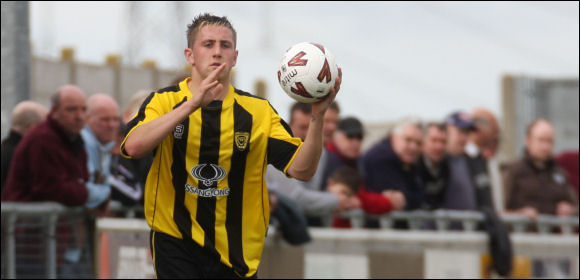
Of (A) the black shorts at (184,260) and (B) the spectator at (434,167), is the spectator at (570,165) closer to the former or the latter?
(B) the spectator at (434,167)

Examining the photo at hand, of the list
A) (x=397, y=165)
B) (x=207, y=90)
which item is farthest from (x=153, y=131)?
(x=397, y=165)

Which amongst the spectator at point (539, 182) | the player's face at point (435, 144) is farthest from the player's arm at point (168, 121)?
the spectator at point (539, 182)

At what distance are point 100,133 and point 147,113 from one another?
Answer: 11.7 ft

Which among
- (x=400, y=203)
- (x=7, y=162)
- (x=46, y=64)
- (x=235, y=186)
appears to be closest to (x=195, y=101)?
(x=235, y=186)

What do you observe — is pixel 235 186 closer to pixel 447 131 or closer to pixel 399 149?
pixel 399 149

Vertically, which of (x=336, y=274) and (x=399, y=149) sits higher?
(x=399, y=149)

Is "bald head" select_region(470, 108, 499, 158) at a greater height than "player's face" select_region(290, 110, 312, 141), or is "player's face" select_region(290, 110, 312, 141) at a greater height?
"player's face" select_region(290, 110, 312, 141)

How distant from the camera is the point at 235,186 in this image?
Answer: 17.9 ft

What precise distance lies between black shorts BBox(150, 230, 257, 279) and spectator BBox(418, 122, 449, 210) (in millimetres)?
4353

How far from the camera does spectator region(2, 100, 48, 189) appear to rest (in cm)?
816

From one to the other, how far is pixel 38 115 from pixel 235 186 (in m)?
3.61

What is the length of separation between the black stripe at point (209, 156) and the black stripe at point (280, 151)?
0.34 m

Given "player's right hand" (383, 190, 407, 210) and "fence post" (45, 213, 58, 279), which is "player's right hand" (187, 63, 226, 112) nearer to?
"fence post" (45, 213, 58, 279)

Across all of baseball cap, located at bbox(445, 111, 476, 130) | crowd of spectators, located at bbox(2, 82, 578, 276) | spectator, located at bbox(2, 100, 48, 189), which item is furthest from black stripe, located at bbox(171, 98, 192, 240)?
baseball cap, located at bbox(445, 111, 476, 130)
